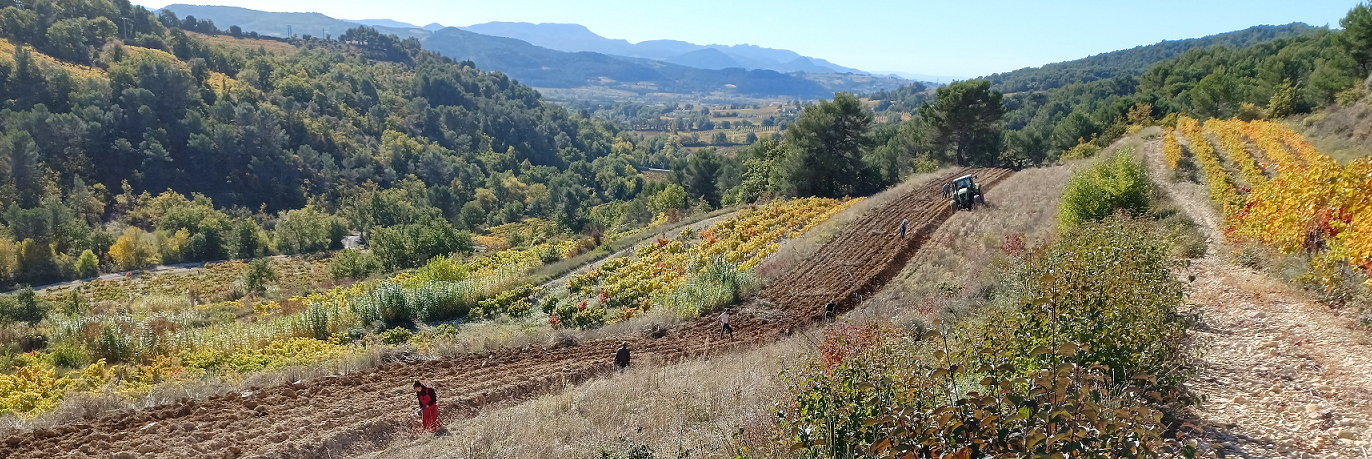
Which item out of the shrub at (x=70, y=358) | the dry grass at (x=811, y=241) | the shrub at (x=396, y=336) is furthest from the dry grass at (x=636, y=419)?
the shrub at (x=70, y=358)

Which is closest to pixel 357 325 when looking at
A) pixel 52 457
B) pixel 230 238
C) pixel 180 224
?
pixel 52 457

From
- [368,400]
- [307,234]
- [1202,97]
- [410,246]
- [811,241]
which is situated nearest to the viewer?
[368,400]

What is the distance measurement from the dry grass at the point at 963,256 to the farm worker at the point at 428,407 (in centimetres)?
830

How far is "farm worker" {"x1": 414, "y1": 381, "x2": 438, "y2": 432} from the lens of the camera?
1043 cm

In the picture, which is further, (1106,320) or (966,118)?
(966,118)

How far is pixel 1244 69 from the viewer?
206 ft

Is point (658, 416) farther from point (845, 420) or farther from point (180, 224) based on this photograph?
point (180, 224)

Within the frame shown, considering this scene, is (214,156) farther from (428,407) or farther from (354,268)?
(428,407)

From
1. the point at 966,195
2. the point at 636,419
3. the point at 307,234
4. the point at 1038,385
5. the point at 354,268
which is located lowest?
the point at 307,234

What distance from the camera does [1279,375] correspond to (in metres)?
7.25

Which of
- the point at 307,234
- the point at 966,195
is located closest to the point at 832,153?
the point at 966,195

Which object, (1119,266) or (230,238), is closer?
(1119,266)

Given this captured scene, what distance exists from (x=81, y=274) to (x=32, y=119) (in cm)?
3924

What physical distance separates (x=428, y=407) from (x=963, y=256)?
14802 millimetres
